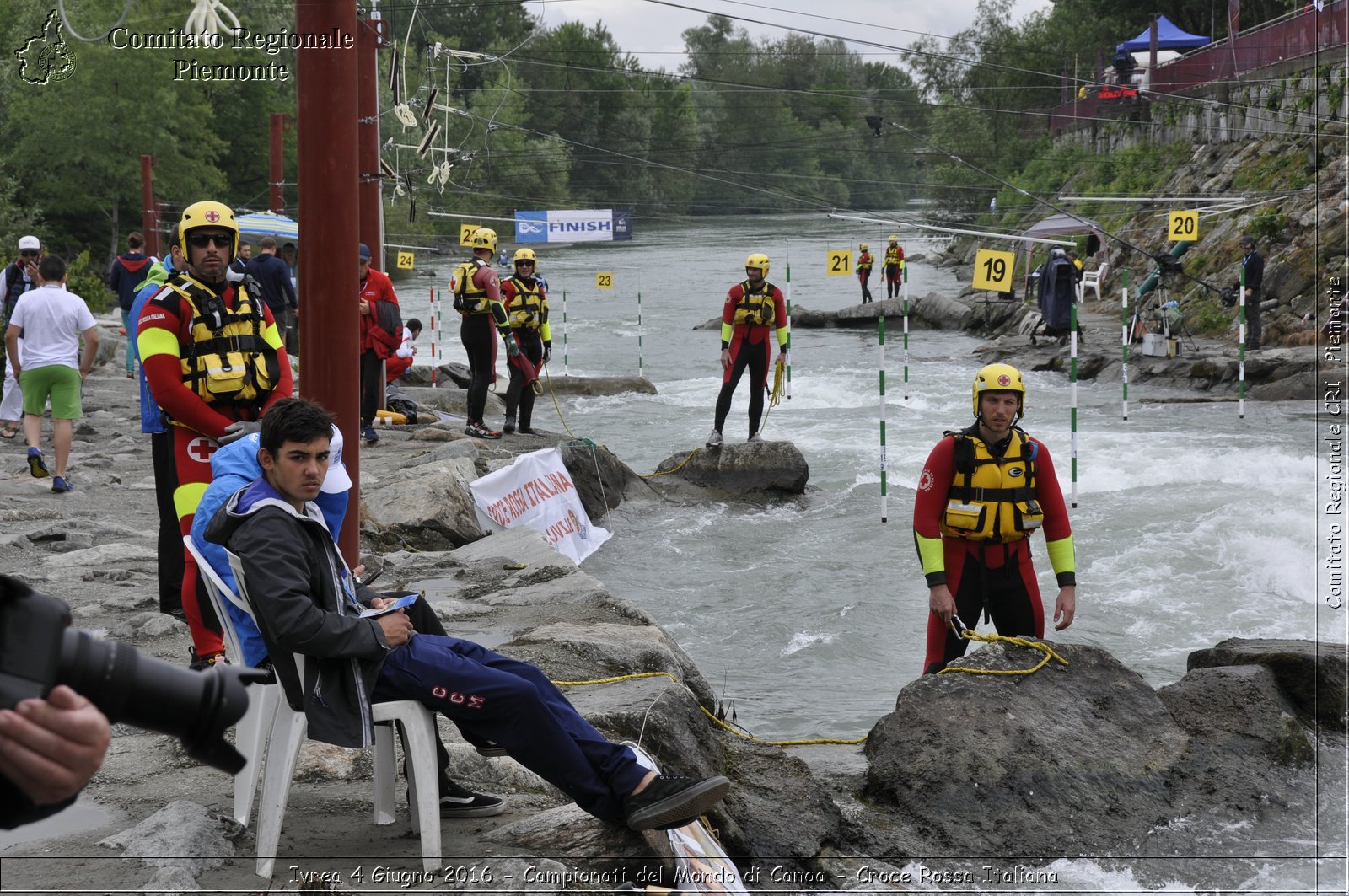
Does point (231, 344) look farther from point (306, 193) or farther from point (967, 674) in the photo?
point (967, 674)

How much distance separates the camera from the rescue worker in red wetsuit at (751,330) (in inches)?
518

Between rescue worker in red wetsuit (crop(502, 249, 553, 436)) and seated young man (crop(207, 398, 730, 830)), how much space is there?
9.83 meters

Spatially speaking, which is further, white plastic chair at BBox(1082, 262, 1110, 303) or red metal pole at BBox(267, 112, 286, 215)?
white plastic chair at BBox(1082, 262, 1110, 303)

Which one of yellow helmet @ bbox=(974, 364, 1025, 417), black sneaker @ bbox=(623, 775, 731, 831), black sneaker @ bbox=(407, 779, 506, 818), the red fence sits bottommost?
black sneaker @ bbox=(407, 779, 506, 818)

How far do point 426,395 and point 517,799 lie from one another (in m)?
13.6

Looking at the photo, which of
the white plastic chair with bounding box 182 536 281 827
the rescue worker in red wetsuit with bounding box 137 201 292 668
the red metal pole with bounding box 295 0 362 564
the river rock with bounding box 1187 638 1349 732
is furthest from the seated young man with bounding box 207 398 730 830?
the river rock with bounding box 1187 638 1349 732

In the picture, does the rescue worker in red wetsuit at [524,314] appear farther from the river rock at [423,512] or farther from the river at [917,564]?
the river rock at [423,512]

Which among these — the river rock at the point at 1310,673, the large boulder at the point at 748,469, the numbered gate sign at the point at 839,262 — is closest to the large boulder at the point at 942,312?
the numbered gate sign at the point at 839,262

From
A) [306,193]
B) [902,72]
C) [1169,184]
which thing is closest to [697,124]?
[902,72]

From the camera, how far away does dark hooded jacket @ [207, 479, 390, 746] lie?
12.1 ft

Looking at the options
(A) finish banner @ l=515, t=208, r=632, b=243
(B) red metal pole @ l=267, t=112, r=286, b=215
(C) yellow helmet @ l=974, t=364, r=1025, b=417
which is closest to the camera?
(C) yellow helmet @ l=974, t=364, r=1025, b=417

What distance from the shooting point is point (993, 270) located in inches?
741

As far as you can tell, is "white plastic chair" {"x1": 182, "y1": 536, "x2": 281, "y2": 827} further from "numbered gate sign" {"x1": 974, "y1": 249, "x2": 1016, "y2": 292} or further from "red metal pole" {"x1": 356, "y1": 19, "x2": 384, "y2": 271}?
"numbered gate sign" {"x1": 974, "y1": 249, "x2": 1016, "y2": 292}

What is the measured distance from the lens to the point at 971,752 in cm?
543
